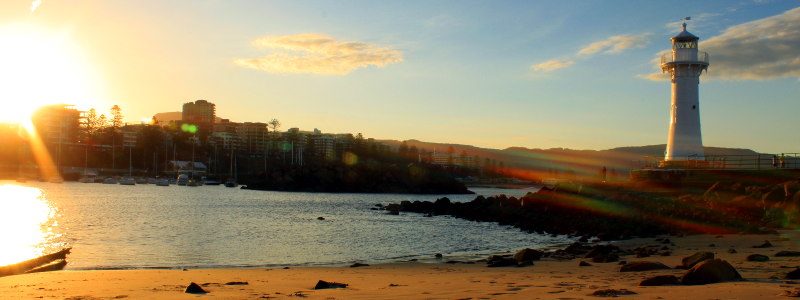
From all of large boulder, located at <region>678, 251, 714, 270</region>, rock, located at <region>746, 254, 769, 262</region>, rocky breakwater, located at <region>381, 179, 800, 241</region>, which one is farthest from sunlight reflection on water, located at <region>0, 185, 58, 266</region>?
rocky breakwater, located at <region>381, 179, 800, 241</region>

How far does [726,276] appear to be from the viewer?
301 inches

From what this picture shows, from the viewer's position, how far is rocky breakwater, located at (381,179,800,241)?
20719mm

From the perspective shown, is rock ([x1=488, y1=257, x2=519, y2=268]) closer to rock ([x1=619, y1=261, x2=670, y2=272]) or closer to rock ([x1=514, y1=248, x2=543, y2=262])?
rock ([x1=514, y1=248, x2=543, y2=262])

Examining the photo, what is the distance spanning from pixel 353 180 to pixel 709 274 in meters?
81.4

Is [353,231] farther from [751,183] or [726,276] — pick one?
[751,183]

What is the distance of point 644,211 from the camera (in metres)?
26.2

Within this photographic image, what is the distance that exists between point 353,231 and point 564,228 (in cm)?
1116

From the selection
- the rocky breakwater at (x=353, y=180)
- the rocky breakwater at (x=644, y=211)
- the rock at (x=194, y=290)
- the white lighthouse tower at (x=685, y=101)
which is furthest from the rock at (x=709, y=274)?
the rocky breakwater at (x=353, y=180)

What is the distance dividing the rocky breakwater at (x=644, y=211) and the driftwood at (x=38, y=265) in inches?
747

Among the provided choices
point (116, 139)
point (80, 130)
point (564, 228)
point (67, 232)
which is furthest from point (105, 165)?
point (564, 228)

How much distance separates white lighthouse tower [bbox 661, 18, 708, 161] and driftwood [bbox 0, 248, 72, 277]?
34.1 meters

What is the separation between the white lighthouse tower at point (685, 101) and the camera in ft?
110

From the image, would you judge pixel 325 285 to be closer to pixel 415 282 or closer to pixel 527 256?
pixel 415 282

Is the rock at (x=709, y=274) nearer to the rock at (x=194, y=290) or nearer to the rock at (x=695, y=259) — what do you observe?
the rock at (x=695, y=259)
